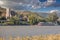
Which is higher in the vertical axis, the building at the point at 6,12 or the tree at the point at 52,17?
the building at the point at 6,12

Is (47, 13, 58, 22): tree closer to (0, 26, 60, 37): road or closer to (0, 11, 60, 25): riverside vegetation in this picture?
(0, 11, 60, 25): riverside vegetation

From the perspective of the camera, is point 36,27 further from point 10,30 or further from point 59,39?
point 59,39

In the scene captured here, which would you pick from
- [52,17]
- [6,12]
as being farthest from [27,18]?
[52,17]

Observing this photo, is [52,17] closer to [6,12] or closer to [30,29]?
[30,29]

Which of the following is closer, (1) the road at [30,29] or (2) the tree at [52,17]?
(1) the road at [30,29]

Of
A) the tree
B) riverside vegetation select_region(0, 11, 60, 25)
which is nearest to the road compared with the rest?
riverside vegetation select_region(0, 11, 60, 25)

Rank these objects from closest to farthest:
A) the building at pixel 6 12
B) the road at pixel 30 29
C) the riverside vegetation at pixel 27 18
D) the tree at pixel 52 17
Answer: the road at pixel 30 29
the building at pixel 6 12
the riverside vegetation at pixel 27 18
the tree at pixel 52 17

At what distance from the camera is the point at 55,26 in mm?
9117

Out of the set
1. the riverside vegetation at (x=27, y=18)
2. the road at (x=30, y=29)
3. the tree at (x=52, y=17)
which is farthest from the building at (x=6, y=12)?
the tree at (x=52, y=17)

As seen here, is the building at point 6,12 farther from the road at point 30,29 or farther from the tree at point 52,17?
the tree at point 52,17

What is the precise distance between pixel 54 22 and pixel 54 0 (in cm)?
100

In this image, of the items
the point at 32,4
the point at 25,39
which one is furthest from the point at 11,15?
the point at 25,39

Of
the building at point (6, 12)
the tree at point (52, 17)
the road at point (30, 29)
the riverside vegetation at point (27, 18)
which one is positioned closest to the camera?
the road at point (30, 29)

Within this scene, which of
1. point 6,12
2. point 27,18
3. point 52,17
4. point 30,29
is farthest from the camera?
point 52,17
